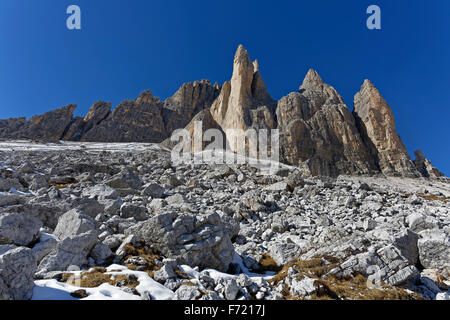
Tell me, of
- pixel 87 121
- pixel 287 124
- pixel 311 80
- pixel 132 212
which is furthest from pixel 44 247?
pixel 87 121

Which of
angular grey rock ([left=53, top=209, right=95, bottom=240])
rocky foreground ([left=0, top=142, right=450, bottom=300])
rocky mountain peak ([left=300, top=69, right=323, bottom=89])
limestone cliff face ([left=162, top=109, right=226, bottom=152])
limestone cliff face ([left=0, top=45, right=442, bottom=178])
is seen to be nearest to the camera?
rocky foreground ([left=0, top=142, right=450, bottom=300])

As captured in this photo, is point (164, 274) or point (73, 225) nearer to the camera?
point (164, 274)

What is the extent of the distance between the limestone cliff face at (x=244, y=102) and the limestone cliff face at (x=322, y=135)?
21.8 ft

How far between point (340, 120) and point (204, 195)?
7720 centimetres

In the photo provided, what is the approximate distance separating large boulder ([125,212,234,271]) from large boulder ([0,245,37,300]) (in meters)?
3.68

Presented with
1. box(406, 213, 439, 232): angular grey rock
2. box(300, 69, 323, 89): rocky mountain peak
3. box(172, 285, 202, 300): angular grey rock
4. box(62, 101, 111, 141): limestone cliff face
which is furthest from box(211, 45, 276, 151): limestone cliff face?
box(172, 285, 202, 300): angular grey rock

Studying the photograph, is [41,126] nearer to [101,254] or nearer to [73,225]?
[73,225]

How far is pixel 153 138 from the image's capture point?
111062mm

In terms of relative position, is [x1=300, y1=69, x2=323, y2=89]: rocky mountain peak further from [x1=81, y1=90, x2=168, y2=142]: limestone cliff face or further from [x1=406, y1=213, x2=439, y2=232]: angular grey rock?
[x1=406, y1=213, x2=439, y2=232]: angular grey rock

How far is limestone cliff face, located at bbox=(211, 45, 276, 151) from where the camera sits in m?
84.6

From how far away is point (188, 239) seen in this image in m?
8.15

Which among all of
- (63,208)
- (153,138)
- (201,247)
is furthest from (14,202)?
(153,138)

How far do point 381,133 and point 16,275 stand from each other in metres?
91.6
